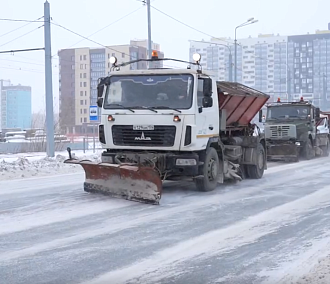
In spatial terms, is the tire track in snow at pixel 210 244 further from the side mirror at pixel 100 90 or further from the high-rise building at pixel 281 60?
the high-rise building at pixel 281 60

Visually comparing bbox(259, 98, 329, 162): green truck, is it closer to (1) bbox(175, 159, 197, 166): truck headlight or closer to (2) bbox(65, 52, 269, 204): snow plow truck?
(2) bbox(65, 52, 269, 204): snow plow truck

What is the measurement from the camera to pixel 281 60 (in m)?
91.0

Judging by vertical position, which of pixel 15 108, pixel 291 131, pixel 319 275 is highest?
pixel 15 108

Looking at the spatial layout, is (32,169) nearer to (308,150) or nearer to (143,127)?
(143,127)

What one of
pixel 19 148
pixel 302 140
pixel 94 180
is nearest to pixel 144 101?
pixel 94 180

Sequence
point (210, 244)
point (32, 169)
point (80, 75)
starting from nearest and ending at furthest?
point (210, 244) → point (32, 169) → point (80, 75)

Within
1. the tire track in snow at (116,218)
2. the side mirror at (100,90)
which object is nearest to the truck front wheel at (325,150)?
the tire track in snow at (116,218)

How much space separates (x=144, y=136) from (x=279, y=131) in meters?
10.7

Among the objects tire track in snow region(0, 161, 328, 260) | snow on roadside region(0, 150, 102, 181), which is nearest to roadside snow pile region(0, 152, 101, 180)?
snow on roadside region(0, 150, 102, 181)

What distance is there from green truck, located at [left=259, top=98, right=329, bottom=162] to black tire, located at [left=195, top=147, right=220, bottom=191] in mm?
8192

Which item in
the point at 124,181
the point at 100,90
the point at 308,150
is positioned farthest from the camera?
the point at 308,150

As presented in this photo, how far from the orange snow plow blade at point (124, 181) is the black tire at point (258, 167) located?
5059 millimetres

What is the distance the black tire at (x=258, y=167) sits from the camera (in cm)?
1430

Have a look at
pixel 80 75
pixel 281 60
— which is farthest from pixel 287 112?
pixel 281 60
